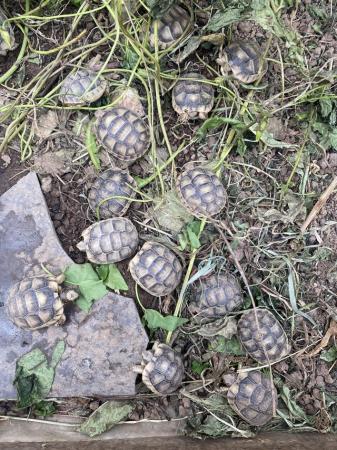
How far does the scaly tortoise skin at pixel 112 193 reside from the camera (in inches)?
126

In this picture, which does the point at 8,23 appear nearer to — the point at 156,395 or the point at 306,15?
the point at 306,15

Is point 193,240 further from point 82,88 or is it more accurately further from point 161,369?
point 82,88

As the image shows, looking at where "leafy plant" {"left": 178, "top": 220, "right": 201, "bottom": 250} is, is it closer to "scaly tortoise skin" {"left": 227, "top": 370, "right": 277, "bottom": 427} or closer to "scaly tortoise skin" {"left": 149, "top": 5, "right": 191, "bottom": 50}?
"scaly tortoise skin" {"left": 227, "top": 370, "right": 277, "bottom": 427}

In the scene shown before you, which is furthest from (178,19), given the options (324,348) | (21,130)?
(324,348)

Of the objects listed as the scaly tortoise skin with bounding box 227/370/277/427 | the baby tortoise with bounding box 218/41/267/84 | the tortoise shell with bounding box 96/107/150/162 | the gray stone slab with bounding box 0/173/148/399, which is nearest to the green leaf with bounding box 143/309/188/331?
the gray stone slab with bounding box 0/173/148/399

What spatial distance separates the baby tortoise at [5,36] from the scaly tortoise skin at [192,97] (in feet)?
3.12

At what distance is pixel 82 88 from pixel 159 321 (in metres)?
1.38

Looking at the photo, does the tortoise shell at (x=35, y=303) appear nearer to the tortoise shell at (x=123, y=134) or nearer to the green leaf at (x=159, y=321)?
the green leaf at (x=159, y=321)

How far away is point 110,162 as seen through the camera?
3.32 metres

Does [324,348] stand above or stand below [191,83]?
below

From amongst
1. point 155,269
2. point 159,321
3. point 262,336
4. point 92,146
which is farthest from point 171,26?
point 262,336

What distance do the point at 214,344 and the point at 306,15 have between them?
2024mm

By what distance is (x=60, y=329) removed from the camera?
319 cm

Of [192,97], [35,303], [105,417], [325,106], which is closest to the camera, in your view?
[35,303]
